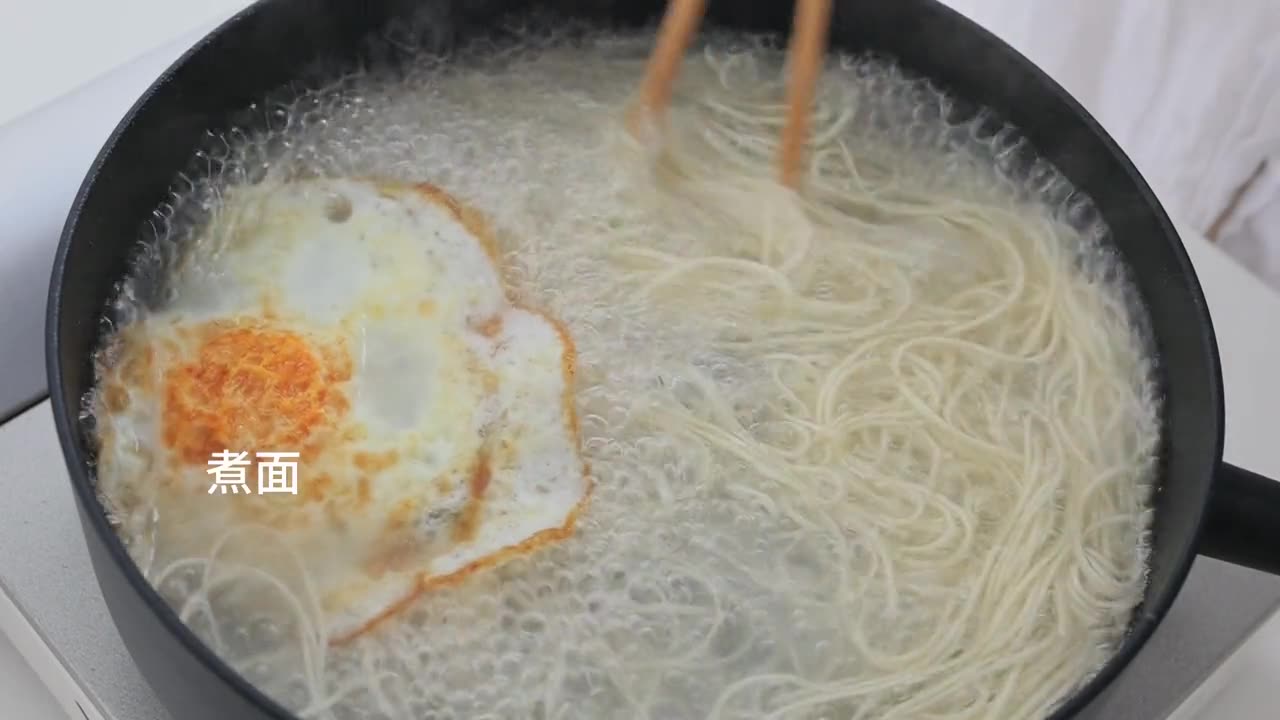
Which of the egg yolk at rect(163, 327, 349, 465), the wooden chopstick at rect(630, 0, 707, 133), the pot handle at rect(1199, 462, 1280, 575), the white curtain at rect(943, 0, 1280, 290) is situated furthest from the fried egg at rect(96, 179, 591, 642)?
the white curtain at rect(943, 0, 1280, 290)

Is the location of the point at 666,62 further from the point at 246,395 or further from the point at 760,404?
the point at 246,395

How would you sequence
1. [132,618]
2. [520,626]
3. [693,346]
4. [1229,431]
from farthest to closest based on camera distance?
[1229,431]
[693,346]
[520,626]
[132,618]

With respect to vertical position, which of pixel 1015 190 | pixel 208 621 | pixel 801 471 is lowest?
pixel 208 621

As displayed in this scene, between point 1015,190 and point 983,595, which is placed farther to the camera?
point 1015,190

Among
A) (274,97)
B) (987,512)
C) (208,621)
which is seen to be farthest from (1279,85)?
Result: (208,621)

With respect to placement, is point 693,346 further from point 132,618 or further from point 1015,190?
point 132,618

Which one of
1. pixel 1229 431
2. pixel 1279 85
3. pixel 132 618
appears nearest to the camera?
pixel 132 618

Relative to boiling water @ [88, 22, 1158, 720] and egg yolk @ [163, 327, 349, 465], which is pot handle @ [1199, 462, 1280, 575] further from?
egg yolk @ [163, 327, 349, 465]

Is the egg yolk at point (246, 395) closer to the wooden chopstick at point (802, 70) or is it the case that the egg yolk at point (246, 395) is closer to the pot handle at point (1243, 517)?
the wooden chopstick at point (802, 70)
